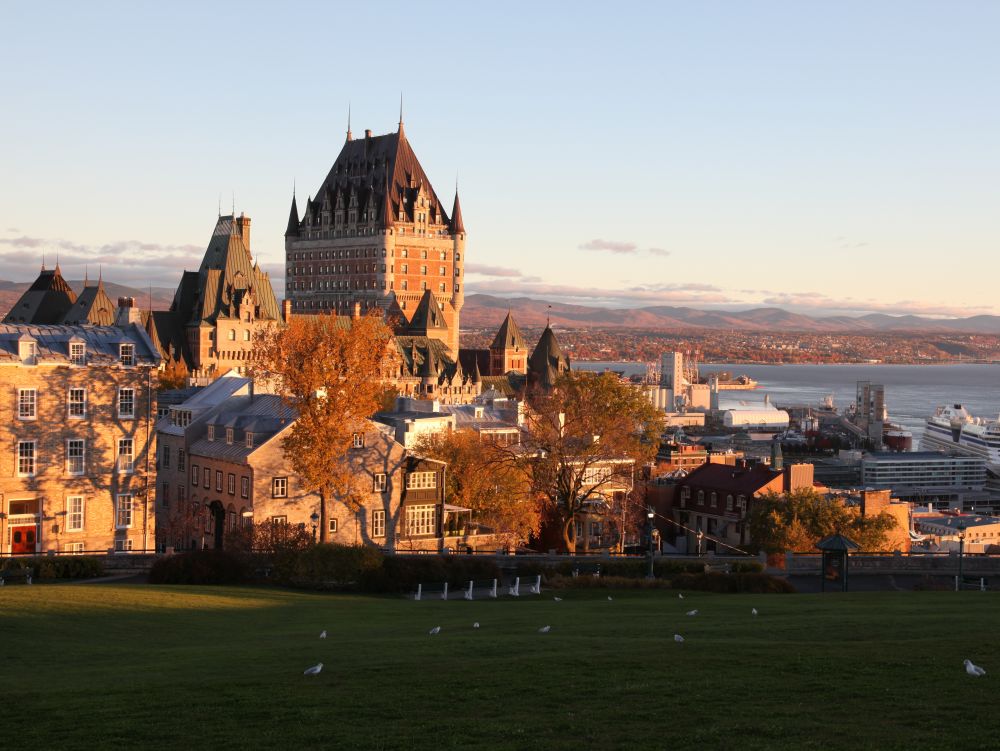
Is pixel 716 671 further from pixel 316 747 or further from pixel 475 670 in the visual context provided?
pixel 316 747

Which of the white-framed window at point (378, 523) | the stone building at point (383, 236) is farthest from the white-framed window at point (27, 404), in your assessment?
the stone building at point (383, 236)

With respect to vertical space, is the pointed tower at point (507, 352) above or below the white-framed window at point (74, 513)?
above

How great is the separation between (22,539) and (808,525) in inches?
1371

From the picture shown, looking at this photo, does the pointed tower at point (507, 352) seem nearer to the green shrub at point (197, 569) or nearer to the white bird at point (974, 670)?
the green shrub at point (197, 569)

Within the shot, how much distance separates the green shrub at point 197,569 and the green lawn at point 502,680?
370 inches

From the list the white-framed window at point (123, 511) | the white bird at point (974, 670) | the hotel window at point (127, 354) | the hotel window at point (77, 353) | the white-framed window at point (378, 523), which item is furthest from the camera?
the white-framed window at point (378, 523)

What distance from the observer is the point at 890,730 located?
1606cm

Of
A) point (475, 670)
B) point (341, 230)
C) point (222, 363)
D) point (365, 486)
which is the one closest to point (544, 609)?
point (475, 670)

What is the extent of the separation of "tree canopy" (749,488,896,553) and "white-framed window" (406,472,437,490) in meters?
15.7

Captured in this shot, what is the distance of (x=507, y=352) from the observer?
169500mm

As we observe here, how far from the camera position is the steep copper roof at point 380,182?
598 ft

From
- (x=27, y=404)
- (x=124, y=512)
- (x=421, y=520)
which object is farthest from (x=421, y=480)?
(x=27, y=404)

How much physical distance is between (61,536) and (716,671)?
3667 cm

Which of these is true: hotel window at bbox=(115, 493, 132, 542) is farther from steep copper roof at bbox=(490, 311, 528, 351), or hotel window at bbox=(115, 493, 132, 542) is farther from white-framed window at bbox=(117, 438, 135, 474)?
steep copper roof at bbox=(490, 311, 528, 351)
